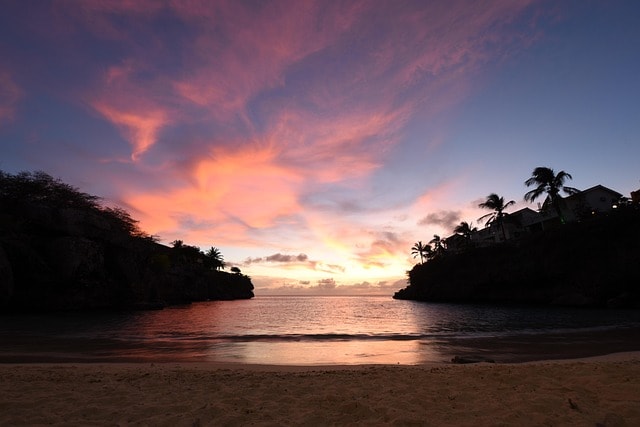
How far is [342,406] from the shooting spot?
21.2ft

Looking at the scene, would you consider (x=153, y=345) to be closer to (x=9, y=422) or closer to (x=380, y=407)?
(x=9, y=422)

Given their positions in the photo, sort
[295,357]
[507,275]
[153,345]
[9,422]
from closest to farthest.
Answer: [9,422]
[295,357]
[153,345]
[507,275]

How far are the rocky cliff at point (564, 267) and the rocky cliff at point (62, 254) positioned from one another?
6218 centimetres

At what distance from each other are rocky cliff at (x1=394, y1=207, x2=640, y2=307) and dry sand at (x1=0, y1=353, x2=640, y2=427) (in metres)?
50.3

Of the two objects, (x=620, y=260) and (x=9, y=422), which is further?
(x=620, y=260)

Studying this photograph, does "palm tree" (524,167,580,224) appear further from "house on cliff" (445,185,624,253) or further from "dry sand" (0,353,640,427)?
"dry sand" (0,353,640,427)

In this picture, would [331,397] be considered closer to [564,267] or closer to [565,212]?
[564,267]

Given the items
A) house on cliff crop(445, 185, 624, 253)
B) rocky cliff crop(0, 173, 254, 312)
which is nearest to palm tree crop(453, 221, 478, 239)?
house on cliff crop(445, 185, 624, 253)

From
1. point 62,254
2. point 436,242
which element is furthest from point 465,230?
point 62,254

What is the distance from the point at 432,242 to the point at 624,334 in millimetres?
102721

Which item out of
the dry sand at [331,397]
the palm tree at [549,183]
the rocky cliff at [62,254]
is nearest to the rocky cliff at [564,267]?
the palm tree at [549,183]

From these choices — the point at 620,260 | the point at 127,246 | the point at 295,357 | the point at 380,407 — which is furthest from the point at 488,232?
the point at 380,407

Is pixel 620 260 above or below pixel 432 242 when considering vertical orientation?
below

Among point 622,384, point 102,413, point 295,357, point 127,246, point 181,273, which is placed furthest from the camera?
point 181,273
